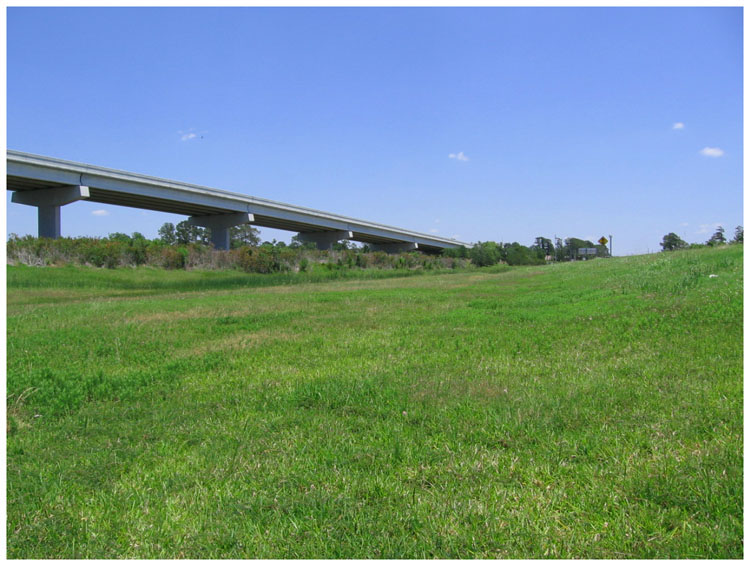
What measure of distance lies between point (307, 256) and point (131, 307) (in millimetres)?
22721

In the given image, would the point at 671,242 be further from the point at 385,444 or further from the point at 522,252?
the point at 385,444

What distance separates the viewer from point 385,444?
395 cm

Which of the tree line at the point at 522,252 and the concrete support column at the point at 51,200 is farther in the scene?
the tree line at the point at 522,252

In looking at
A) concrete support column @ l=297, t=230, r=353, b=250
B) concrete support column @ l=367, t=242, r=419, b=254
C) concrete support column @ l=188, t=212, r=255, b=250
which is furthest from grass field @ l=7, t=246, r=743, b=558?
concrete support column @ l=367, t=242, r=419, b=254

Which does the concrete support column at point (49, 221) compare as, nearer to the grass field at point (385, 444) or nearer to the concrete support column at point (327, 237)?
the concrete support column at point (327, 237)

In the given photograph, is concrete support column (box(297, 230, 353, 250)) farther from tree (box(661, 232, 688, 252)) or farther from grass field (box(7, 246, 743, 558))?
grass field (box(7, 246, 743, 558))

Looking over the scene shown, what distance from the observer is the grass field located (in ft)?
A: 9.34

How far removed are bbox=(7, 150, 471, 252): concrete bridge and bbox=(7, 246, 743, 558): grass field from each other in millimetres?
31147

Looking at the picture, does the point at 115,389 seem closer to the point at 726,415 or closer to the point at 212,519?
the point at 212,519

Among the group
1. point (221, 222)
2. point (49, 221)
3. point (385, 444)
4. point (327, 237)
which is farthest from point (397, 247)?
point (385, 444)

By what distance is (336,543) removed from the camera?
109 inches

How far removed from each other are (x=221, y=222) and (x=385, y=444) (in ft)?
155

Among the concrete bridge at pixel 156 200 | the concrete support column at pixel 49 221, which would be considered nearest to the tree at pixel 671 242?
the concrete bridge at pixel 156 200

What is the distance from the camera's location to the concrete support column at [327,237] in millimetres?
61531
